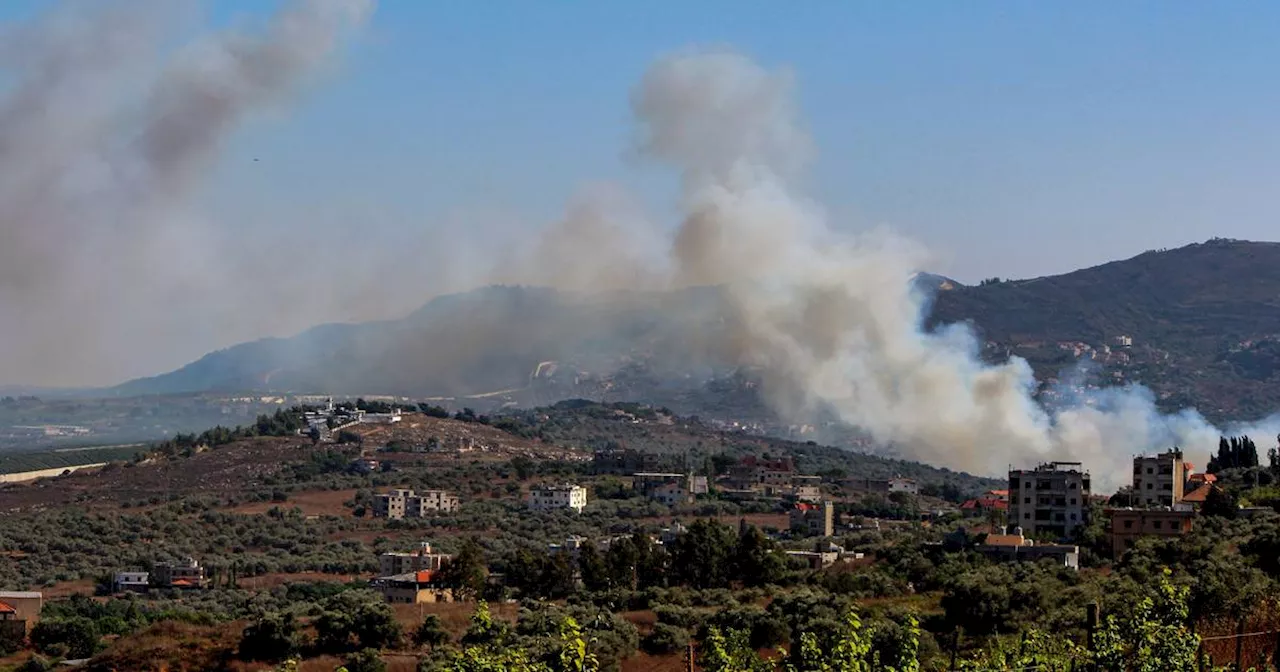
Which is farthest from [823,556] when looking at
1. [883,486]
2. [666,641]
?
[883,486]

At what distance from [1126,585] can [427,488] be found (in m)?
76.6

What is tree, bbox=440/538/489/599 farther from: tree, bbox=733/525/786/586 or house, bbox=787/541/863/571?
house, bbox=787/541/863/571

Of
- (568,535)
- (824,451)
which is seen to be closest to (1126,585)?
(568,535)

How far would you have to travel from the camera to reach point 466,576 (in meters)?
65.4

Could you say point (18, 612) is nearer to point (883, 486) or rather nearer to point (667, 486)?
point (667, 486)

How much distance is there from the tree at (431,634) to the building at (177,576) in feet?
97.9

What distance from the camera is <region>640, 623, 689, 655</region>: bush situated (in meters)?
48.6

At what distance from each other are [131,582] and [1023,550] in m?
37.8

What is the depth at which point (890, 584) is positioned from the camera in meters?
58.4

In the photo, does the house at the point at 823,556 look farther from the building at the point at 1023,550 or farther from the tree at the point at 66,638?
the tree at the point at 66,638

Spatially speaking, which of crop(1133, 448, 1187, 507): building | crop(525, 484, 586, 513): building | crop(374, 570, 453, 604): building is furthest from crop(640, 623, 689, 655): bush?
crop(525, 484, 586, 513): building

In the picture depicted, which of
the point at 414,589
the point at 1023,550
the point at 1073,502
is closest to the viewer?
the point at 1023,550

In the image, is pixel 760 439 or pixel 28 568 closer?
pixel 28 568

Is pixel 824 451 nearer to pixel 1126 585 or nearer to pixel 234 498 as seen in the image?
pixel 234 498
